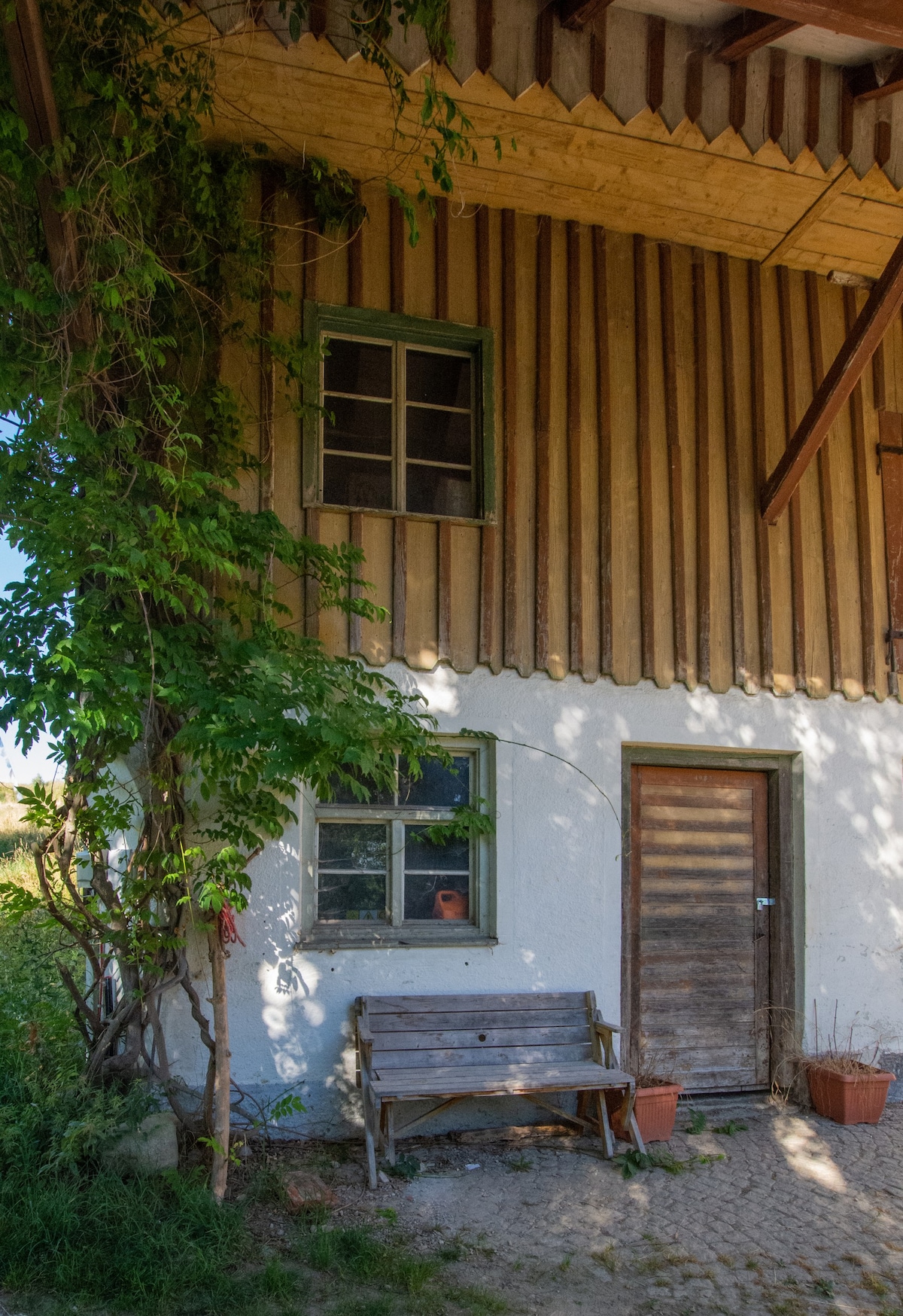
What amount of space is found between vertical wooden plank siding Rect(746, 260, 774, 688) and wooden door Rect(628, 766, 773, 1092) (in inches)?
36.5

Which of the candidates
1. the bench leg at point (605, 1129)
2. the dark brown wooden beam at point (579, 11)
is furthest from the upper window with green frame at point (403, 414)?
the bench leg at point (605, 1129)

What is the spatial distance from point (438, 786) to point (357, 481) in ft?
6.46

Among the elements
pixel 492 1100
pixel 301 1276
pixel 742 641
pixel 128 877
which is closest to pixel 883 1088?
pixel 492 1100

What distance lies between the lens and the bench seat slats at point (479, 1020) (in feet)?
20.3

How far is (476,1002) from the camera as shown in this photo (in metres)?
6.40

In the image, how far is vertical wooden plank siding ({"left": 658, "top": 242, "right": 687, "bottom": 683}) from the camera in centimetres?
729

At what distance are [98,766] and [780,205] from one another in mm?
5642

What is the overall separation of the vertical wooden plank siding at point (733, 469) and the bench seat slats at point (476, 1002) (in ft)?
7.80

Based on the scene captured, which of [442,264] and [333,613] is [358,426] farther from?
[333,613]

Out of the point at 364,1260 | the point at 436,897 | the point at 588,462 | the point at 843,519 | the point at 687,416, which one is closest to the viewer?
the point at 364,1260

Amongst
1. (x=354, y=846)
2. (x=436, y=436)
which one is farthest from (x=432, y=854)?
(x=436, y=436)

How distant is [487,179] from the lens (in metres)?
6.93

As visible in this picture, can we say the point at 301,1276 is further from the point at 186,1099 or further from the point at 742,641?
the point at 742,641

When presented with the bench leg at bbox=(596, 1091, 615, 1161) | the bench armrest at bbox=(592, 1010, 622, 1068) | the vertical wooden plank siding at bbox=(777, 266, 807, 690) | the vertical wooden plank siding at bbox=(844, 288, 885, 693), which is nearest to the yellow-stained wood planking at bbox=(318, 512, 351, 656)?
the bench armrest at bbox=(592, 1010, 622, 1068)
